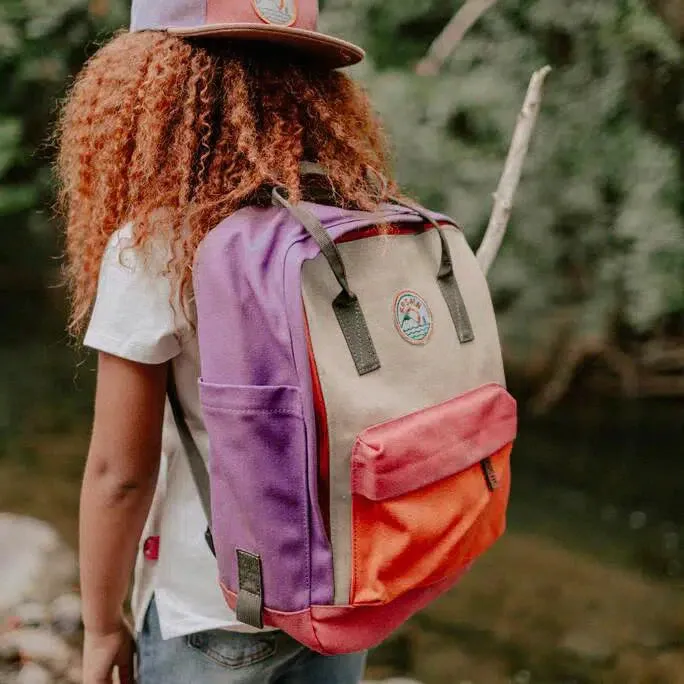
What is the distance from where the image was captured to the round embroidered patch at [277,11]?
98 centimetres

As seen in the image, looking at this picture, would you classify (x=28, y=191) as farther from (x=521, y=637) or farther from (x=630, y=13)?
(x=521, y=637)

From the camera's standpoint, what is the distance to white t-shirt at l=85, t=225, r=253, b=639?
0.90 m

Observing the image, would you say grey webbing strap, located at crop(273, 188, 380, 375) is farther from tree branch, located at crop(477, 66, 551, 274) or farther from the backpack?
tree branch, located at crop(477, 66, 551, 274)

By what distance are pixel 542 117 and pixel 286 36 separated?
5.80ft

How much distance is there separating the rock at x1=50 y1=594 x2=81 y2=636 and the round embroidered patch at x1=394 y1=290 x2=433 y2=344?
1990 millimetres

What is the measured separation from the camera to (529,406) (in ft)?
14.4

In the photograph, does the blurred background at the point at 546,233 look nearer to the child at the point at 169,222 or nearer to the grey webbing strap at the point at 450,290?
the child at the point at 169,222

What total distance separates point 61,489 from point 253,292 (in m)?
3.04

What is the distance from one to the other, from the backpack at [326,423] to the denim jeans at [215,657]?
124 millimetres

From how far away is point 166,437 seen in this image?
107 centimetres

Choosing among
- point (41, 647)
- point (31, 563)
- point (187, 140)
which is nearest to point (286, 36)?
point (187, 140)

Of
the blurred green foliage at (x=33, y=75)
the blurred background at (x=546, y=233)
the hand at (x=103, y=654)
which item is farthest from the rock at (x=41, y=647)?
the hand at (x=103, y=654)

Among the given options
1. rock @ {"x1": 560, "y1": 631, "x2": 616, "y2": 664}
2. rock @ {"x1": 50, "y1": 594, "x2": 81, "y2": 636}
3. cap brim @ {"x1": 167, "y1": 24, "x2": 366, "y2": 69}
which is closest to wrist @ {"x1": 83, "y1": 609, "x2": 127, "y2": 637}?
cap brim @ {"x1": 167, "y1": 24, "x2": 366, "y2": 69}

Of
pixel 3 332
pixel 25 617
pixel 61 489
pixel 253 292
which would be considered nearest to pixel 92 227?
pixel 253 292
